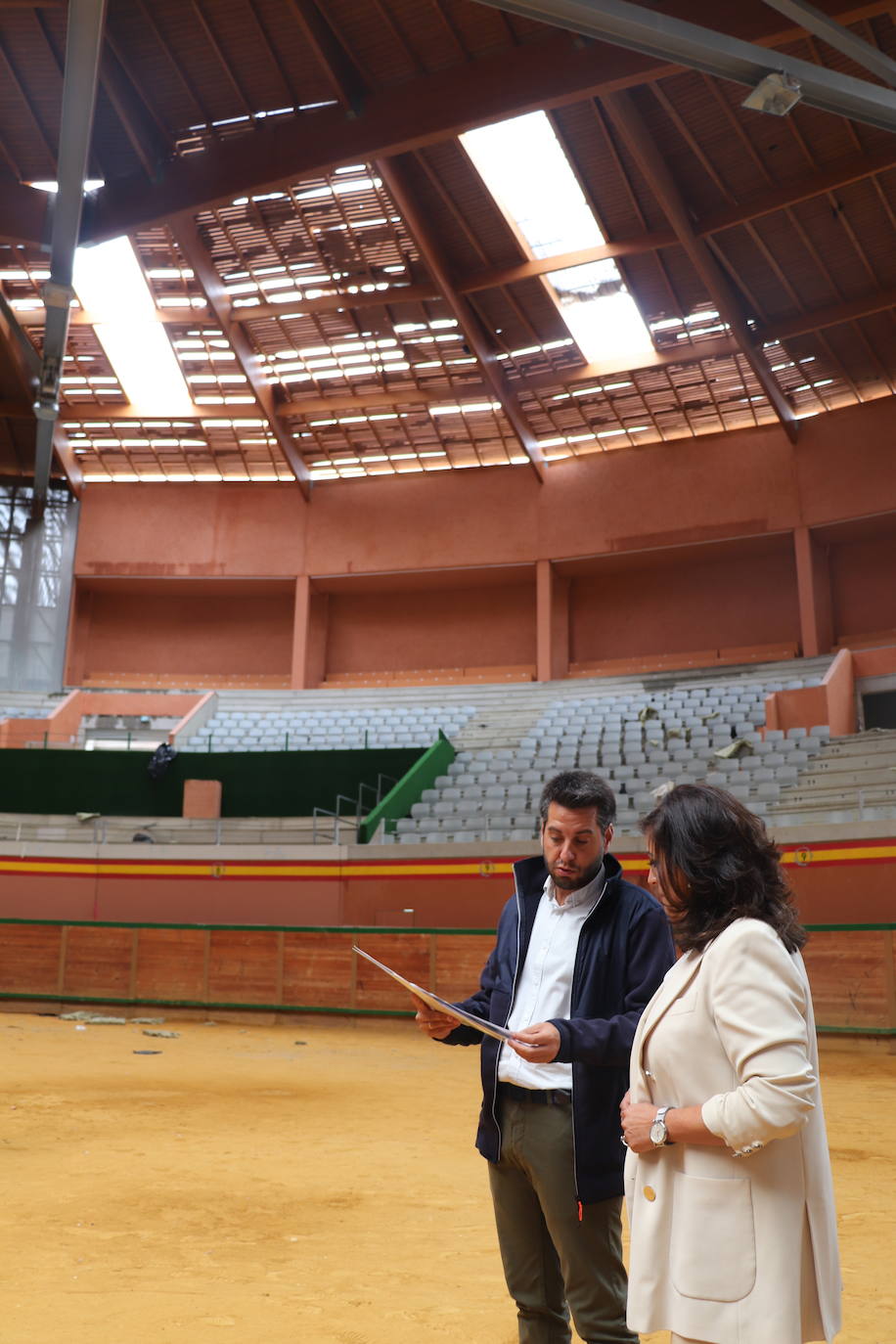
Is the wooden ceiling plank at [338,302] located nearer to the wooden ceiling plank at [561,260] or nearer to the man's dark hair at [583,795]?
the wooden ceiling plank at [561,260]

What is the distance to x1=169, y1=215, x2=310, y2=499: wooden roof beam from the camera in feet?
76.8

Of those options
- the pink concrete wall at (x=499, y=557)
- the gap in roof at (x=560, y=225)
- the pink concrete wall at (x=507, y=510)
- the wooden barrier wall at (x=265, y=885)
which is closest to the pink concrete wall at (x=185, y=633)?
the pink concrete wall at (x=499, y=557)

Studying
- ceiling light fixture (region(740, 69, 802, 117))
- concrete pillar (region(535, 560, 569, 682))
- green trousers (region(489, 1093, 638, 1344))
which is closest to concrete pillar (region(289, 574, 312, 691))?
concrete pillar (region(535, 560, 569, 682))

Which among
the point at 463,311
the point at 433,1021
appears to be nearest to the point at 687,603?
the point at 463,311

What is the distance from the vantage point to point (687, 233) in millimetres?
21281

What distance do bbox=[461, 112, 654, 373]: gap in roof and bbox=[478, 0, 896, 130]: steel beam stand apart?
5978 mm

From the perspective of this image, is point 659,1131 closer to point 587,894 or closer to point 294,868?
point 587,894

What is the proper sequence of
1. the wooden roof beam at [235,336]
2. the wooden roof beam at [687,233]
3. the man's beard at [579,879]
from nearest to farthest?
the man's beard at [579,879] < the wooden roof beam at [687,233] < the wooden roof beam at [235,336]

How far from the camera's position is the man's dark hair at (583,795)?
3176mm

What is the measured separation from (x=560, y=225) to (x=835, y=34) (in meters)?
9.18

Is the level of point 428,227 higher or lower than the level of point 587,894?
higher

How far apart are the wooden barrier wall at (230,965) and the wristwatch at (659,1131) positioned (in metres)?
13.4

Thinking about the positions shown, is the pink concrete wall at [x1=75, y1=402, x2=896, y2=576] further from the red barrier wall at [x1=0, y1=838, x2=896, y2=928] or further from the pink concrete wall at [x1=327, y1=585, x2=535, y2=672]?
the red barrier wall at [x1=0, y1=838, x2=896, y2=928]

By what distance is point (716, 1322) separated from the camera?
6.68 ft
